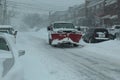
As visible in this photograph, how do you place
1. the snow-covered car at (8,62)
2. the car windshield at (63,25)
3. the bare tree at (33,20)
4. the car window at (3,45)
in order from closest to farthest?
the snow-covered car at (8,62)
the car window at (3,45)
the car windshield at (63,25)
the bare tree at (33,20)

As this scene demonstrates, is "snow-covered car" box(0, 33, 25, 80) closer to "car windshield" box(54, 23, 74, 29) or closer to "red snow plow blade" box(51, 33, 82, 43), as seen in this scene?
"red snow plow blade" box(51, 33, 82, 43)

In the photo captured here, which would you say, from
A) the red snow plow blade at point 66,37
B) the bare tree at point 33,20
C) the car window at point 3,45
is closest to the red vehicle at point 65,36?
the red snow plow blade at point 66,37

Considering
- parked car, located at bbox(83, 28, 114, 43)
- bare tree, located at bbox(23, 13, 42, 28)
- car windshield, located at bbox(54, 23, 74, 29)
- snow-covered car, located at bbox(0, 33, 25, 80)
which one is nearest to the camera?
snow-covered car, located at bbox(0, 33, 25, 80)

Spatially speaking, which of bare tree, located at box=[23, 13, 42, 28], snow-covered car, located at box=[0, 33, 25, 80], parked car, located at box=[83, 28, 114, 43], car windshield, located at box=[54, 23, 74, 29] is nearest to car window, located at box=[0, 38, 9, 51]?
snow-covered car, located at box=[0, 33, 25, 80]

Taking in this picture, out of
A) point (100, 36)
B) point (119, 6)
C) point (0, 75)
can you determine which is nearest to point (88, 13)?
point (119, 6)

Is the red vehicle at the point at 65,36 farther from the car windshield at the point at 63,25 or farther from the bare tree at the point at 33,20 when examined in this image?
the bare tree at the point at 33,20

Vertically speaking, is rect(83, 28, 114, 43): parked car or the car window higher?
the car window

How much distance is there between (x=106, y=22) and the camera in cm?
7981

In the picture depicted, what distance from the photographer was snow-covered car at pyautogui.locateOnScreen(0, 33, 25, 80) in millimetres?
5822

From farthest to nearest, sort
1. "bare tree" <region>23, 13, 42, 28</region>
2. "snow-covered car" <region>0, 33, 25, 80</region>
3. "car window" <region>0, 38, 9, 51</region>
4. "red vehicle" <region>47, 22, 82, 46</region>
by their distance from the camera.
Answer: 1. "bare tree" <region>23, 13, 42, 28</region>
2. "red vehicle" <region>47, 22, 82, 46</region>
3. "car window" <region>0, 38, 9, 51</region>
4. "snow-covered car" <region>0, 33, 25, 80</region>

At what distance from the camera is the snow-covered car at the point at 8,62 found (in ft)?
19.1

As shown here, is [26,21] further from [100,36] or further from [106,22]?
[100,36]

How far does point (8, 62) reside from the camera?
641 centimetres

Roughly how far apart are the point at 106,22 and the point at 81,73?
68.6 metres
